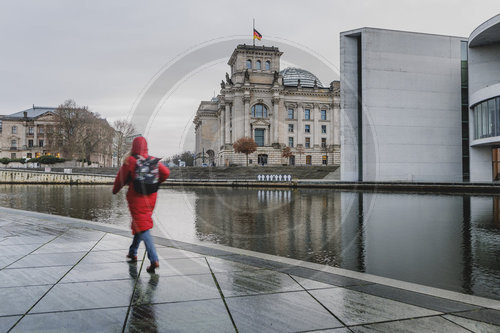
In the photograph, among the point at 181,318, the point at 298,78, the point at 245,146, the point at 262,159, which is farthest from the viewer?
the point at 298,78

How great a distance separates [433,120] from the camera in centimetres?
4444

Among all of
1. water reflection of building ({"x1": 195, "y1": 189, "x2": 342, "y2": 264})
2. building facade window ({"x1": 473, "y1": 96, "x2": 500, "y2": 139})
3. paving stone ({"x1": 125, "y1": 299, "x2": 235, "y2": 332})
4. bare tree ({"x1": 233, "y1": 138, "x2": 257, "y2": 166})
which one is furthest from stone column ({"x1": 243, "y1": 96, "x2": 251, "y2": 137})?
paving stone ({"x1": 125, "y1": 299, "x2": 235, "y2": 332})

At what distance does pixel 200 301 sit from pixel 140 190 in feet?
6.33

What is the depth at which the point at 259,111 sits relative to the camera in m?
88.9

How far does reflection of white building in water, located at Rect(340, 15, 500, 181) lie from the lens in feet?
139

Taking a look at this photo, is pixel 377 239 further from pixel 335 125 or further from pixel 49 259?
pixel 335 125

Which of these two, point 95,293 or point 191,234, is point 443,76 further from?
point 95,293

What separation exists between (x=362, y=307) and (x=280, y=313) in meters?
0.98

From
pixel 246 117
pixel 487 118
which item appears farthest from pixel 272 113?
pixel 487 118

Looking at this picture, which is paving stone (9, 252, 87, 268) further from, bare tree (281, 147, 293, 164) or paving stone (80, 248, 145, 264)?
bare tree (281, 147, 293, 164)

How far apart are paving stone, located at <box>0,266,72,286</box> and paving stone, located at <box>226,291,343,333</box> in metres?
2.72

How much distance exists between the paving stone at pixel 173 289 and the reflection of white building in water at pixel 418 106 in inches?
1590

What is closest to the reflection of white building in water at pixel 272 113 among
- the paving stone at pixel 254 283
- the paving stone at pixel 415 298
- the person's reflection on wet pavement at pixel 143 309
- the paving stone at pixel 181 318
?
the paving stone at pixel 254 283

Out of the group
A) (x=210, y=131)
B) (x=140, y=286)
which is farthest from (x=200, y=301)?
(x=210, y=131)
